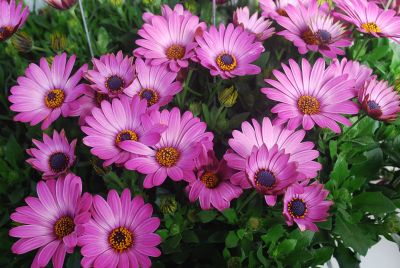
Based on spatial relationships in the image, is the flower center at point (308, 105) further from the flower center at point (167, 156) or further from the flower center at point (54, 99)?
the flower center at point (54, 99)

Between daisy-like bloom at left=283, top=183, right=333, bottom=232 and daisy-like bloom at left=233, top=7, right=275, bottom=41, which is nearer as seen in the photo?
daisy-like bloom at left=283, top=183, right=333, bottom=232

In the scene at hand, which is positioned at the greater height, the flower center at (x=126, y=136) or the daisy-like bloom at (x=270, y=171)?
the daisy-like bloom at (x=270, y=171)

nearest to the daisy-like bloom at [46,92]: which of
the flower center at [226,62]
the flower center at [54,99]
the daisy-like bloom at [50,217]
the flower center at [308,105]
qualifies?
the flower center at [54,99]

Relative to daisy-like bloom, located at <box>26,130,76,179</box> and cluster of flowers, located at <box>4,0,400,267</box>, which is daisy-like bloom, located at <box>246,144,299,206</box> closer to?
cluster of flowers, located at <box>4,0,400,267</box>

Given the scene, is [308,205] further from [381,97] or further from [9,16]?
[9,16]

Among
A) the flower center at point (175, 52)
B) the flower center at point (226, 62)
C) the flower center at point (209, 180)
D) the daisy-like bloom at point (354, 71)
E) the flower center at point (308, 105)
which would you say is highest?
the daisy-like bloom at point (354, 71)

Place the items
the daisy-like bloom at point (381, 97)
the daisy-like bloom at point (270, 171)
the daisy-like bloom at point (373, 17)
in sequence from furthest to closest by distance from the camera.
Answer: the daisy-like bloom at point (373, 17) → the daisy-like bloom at point (381, 97) → the daisy-like bloom at point (270, 171)

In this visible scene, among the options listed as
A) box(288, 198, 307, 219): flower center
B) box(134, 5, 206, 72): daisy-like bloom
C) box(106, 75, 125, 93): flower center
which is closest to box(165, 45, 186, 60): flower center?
box(134, 5, 206, 72): daisy-like bloom

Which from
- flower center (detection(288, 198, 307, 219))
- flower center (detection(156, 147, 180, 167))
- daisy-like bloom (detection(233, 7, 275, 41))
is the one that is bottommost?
flower center (detection(288, 198, 307, 219))

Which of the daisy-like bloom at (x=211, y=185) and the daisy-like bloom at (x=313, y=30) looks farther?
the daisy-like bloom at (x=313, y=30)
